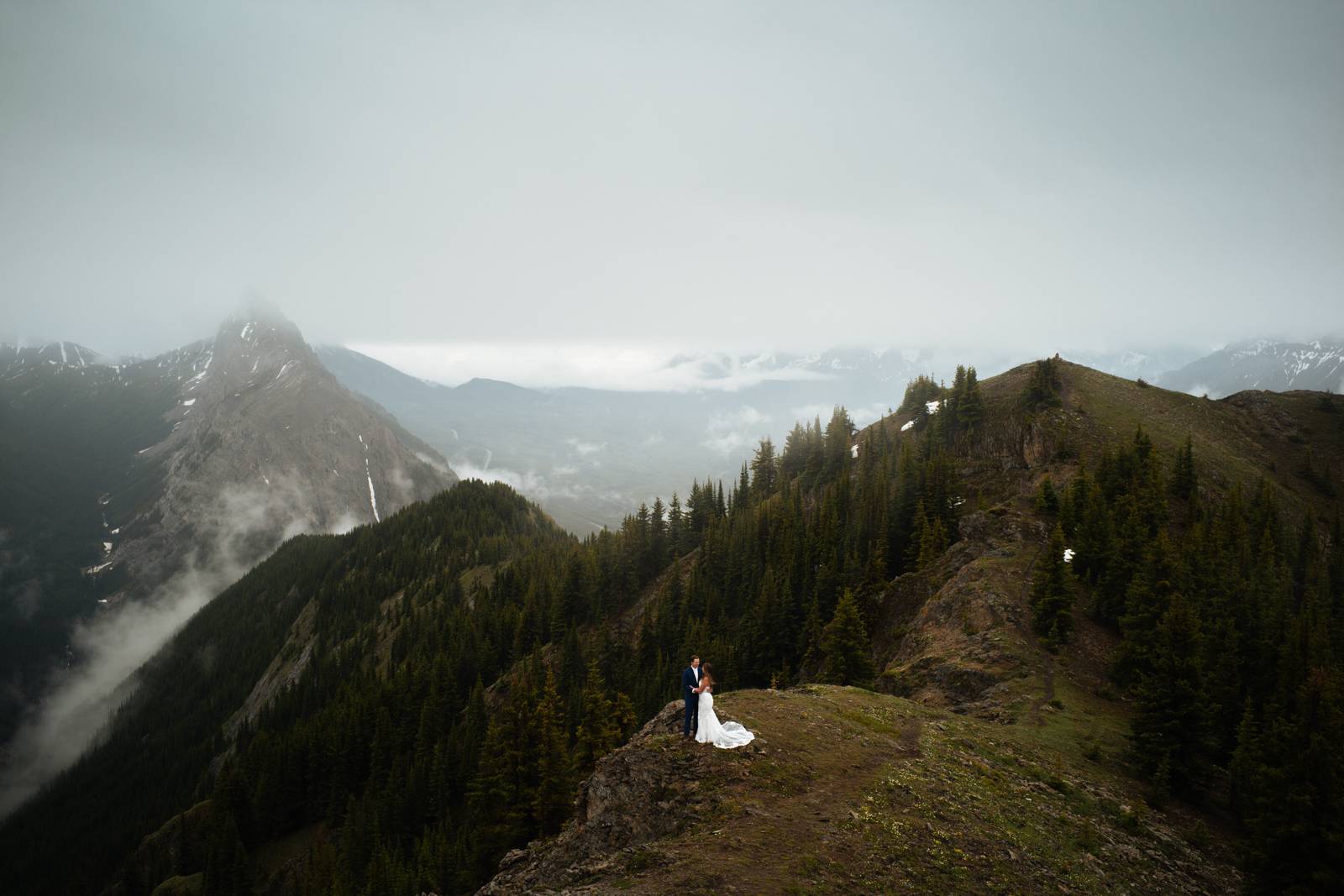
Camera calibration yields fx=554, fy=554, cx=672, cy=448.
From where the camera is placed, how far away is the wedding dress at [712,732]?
71.1ft

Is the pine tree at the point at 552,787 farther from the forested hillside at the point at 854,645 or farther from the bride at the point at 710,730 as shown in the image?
the bride at the point at 710,730

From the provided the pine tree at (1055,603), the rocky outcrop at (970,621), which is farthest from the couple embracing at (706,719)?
the pine tree at (1055,603)

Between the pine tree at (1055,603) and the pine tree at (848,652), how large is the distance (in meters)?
13.7

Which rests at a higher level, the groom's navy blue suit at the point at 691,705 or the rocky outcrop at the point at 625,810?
the groom's navy blue suit at the point at 691,705

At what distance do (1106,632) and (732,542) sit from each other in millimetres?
55232

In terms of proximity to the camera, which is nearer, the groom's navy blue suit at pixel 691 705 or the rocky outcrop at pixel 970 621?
the groom's navy blue suit at pixel 691 705

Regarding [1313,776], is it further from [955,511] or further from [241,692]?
[241,692]

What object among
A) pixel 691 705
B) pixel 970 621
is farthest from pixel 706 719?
pixel 970 621

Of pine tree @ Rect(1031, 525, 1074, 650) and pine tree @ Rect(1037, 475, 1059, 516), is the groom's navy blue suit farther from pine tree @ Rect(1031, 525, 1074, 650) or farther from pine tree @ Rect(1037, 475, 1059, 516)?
pine tree @ Rect(1037, 475, 1059, 516)

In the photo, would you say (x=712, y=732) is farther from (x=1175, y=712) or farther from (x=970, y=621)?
(x=970, y=621)

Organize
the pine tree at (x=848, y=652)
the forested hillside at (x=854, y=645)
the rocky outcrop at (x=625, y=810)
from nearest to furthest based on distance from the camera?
the rocky outcrop at (x=625, y=810)
the forested hillside at (x=854, y=645)
the pine tree at (x=848, y=652)

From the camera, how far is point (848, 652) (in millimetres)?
45156

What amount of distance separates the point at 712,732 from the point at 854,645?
89.1ft

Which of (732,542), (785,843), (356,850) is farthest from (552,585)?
(785,843)
